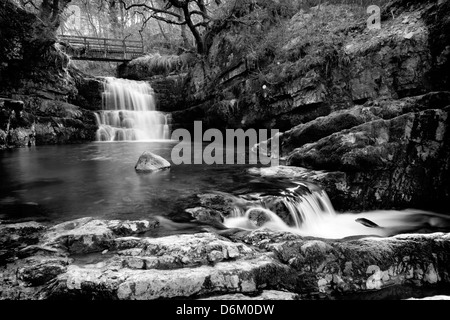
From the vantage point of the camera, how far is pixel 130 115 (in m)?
14.4

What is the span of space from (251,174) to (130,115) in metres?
10.2

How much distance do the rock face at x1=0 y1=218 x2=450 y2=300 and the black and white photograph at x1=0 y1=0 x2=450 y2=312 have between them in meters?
0.01

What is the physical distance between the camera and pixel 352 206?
5.05 metres

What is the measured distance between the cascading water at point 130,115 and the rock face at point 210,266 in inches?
448

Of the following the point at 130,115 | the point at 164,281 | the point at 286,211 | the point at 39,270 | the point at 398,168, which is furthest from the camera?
the point at 130,115

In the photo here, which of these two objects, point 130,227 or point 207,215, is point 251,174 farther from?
point 130,227

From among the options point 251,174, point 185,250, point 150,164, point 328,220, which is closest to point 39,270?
point 185,250

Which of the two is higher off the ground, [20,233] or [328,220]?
[20,233]

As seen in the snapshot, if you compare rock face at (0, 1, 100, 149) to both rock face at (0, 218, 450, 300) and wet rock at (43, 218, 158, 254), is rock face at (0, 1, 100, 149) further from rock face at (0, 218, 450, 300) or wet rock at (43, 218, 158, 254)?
rock face at (0, 218, 450, 300)

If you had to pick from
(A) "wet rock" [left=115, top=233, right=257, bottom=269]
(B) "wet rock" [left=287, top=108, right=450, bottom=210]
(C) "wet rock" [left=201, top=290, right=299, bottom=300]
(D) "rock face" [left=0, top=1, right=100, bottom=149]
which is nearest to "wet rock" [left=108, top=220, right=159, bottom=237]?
(A) "wet rock" [left=115, top=233, right=257, bottom=269]

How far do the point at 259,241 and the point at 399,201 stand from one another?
349cm

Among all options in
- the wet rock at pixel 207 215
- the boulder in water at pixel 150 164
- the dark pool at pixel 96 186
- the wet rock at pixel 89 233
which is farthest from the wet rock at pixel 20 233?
the boulder in water at pixel 150 164
